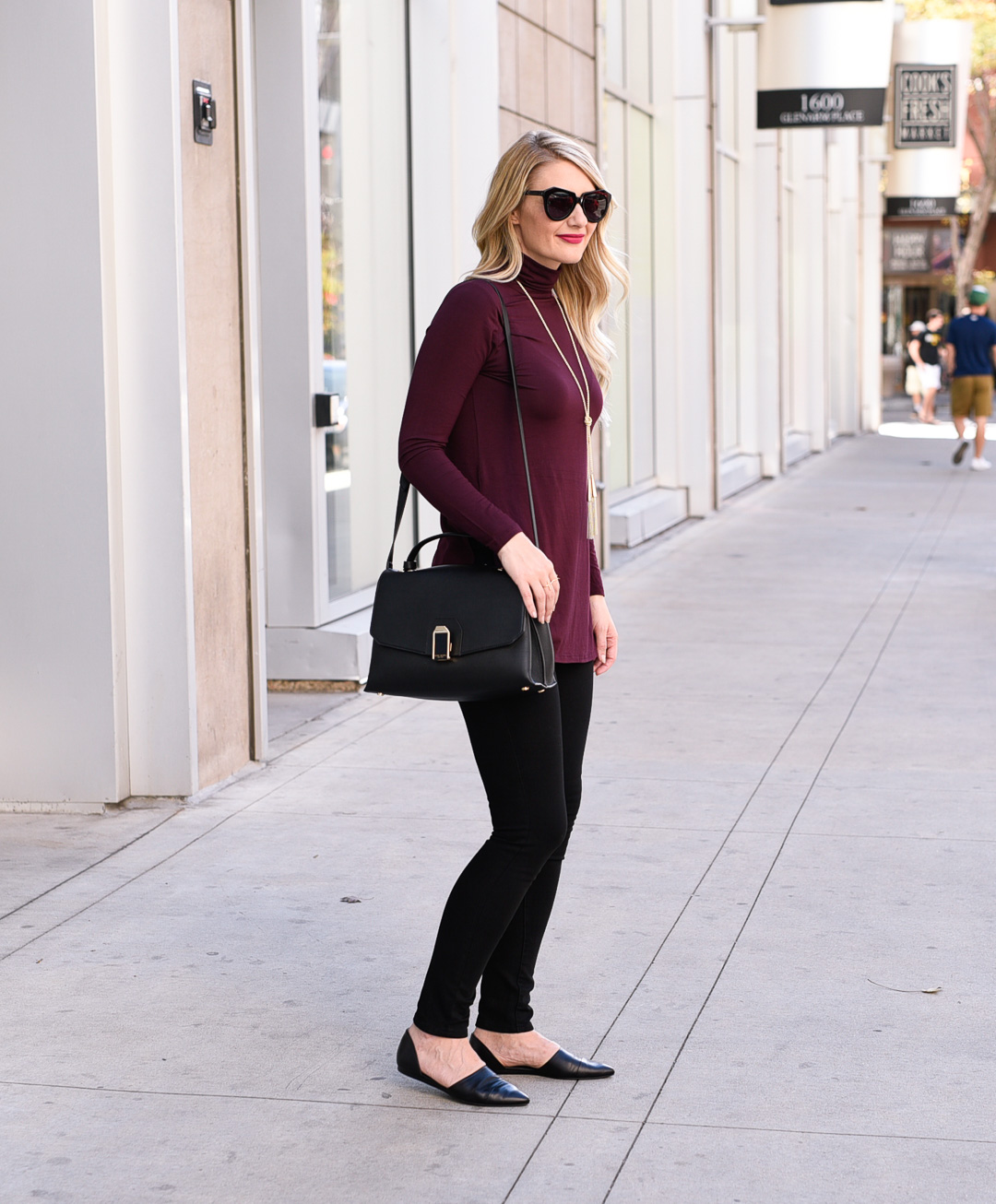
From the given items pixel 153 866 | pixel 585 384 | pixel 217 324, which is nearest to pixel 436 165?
pixel 217 324

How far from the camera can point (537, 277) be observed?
344 centimetres

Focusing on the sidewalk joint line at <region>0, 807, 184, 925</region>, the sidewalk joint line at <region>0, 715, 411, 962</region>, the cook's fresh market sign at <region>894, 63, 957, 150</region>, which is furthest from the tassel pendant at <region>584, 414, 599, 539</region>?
the cook's fresh market sign at <region>894, 63, 957, 150</region>

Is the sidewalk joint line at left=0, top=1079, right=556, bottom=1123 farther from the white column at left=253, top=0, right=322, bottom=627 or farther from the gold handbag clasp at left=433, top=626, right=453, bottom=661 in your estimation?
the white column at left=253, top=0, right=322, bottom=627

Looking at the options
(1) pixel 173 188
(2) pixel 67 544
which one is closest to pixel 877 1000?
(2) pixel 67 544

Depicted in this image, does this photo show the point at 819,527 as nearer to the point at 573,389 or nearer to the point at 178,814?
the point at 178,814

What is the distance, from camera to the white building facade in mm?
5711

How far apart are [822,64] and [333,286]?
33.7 ft

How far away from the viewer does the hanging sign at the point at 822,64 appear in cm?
1697

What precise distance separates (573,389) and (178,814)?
118 inches

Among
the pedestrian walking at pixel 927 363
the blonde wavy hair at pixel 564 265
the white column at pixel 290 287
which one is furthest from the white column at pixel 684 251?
the pedestrian walking at pixel 927 363

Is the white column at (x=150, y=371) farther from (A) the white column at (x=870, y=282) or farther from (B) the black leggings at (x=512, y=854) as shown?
(A) the white column at (x=870, y=282)

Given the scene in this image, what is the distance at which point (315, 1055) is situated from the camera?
382cm

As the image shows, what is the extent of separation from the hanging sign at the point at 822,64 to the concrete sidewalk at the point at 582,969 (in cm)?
1078

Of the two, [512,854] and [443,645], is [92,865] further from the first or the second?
[443,645]
